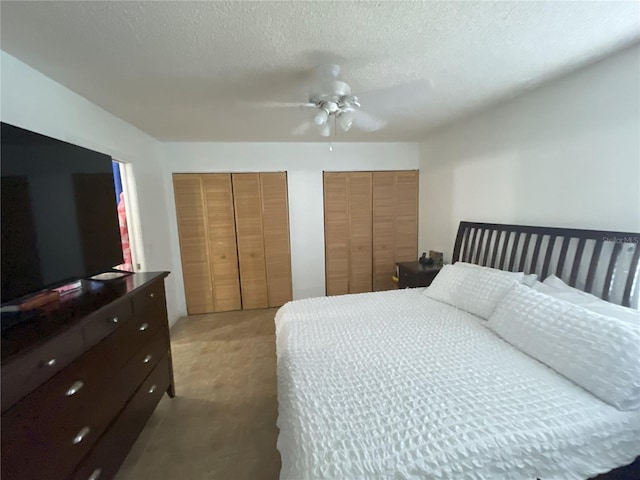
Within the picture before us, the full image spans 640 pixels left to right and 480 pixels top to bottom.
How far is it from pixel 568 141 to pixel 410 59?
1322mm

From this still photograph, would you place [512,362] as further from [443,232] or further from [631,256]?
[443,232]

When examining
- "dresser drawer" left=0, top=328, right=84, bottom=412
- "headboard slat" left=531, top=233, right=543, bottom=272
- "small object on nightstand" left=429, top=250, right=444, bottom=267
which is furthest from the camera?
"small object on nightstand" left=429, top=250, right=444, bottom=267

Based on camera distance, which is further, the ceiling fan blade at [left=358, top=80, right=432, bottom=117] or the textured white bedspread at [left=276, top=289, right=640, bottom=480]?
the ceiling fan blade at [left=358, top=80, right=432, bottom=117]

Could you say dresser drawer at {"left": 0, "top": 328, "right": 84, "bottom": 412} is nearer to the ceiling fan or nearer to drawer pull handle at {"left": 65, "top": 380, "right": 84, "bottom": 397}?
drawer pull handle at {"left": 65, "top": 380, "right": 84, "bottom": 397}

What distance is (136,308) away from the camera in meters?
1.63

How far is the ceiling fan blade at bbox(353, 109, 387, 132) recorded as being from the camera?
2362 millimetres

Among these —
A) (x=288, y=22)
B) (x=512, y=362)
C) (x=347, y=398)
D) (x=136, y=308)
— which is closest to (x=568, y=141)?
(x=512, y=362)

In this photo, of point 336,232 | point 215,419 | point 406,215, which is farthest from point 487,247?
point 215,419

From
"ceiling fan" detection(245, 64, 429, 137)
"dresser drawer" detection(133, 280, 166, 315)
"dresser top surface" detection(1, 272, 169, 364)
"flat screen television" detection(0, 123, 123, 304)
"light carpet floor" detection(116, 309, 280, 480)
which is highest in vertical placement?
"ceiling fan" detection(245, 64, 429, 137)

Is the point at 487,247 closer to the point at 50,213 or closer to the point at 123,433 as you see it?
the point at 123,433

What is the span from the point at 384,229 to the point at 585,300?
244 cm

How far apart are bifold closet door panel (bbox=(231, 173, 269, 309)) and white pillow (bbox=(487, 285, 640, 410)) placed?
2830 millimetres

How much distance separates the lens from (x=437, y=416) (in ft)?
3.48

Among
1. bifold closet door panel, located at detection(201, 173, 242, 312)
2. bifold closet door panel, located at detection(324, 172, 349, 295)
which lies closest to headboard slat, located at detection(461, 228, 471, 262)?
bifold closet door panel, located at detection(324, 172, 349, 295)
